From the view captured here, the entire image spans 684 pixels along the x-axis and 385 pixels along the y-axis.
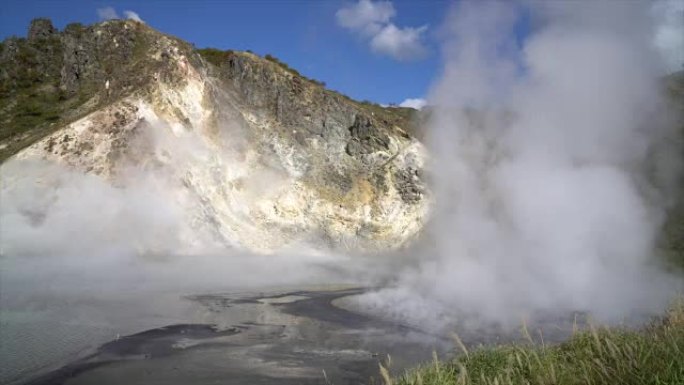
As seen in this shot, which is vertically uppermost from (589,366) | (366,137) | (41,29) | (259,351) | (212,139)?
(41,29)

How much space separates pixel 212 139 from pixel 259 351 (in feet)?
58.0

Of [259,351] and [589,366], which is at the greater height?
[589,366]

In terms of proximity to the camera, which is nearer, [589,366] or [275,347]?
[589,366]

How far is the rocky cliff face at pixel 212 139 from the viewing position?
20359 millimetres

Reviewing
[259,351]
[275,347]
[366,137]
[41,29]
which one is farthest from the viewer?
[366,137]

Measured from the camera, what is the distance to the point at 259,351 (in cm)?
737

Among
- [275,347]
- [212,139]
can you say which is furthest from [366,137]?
[275,347]

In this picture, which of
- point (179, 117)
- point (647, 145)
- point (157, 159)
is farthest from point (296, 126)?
point (647, 145)

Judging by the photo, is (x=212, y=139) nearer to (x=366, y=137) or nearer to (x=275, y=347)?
(x=366, y=137)

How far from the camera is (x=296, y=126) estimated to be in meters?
27.1

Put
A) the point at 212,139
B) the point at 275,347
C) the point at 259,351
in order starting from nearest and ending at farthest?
the point at 259,351, the point at 275,347, the point at 212,139

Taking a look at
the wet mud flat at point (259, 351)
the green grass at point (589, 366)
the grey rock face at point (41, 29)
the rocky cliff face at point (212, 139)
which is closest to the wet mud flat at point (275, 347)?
the wet mud flat at point (259, 351)

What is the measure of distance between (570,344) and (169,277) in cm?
1208

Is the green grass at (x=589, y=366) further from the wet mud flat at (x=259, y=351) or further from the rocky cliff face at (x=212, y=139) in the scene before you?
the rocky cliff face at (x=212, y=139)
